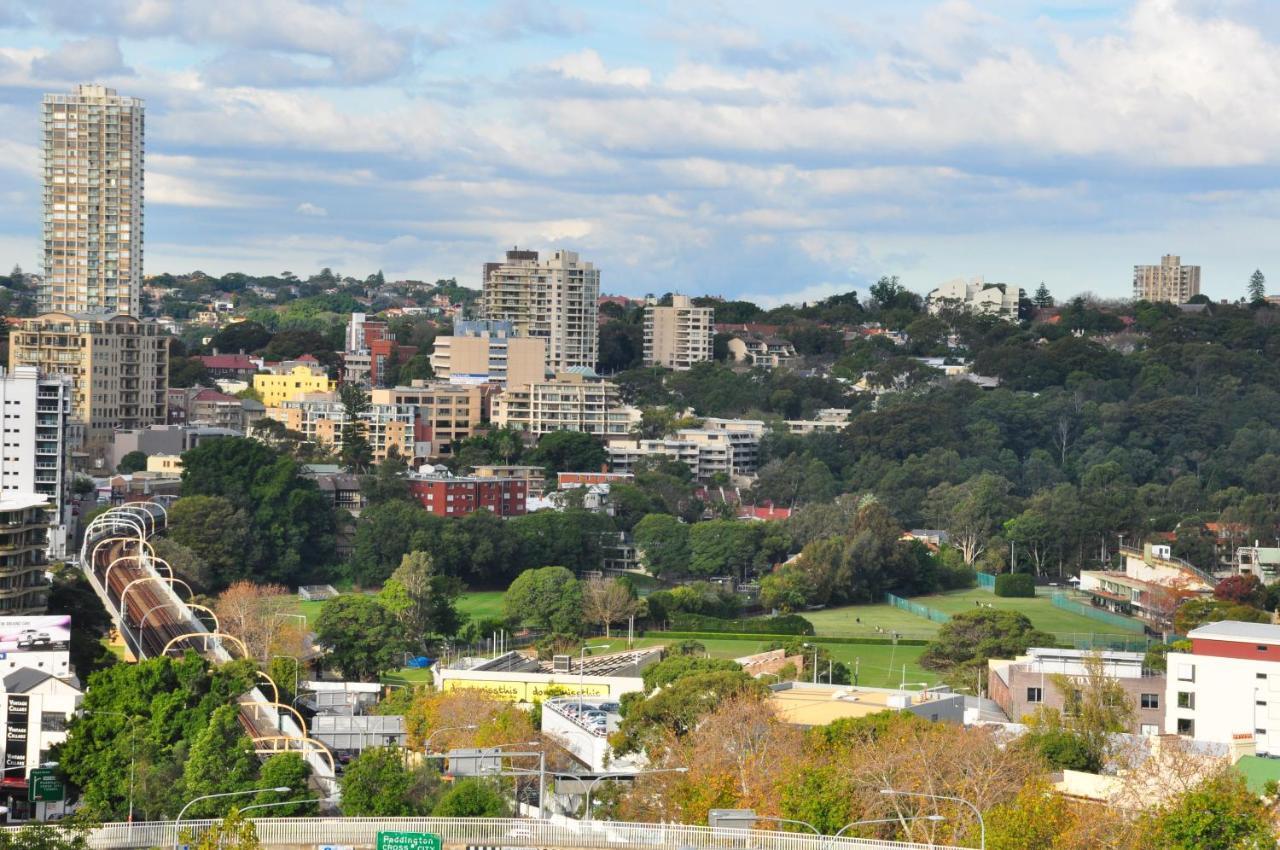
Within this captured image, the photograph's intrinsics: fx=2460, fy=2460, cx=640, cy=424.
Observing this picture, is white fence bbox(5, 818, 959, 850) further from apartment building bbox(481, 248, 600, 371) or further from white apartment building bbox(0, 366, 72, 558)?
apartment building bbox(481, 248, 600, 371)

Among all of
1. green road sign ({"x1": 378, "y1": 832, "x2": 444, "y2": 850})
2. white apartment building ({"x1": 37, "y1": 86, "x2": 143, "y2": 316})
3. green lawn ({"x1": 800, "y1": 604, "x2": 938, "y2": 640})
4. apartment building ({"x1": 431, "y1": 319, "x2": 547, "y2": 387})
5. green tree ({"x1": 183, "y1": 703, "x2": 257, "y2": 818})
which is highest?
white apartment building ({"x1": 37, "y1": 86, "x2": 143, "y2": 316})

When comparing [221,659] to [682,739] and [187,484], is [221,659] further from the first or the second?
[187,484]

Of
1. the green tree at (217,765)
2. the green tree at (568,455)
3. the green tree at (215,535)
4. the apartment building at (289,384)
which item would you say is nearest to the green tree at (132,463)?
the green tree at (568,455)

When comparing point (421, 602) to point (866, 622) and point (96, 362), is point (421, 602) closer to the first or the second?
point (866, 622)

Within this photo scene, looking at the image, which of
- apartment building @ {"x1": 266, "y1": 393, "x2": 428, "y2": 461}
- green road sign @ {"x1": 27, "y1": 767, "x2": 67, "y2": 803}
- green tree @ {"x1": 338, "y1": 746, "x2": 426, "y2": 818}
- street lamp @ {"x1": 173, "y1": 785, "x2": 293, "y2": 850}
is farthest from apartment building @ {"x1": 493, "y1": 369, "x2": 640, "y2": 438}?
street lamp @ {"x1": 173, "y1": 785, "x2": 293, "y2": 850}

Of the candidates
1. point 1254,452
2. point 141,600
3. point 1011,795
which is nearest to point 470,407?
point 1254,452
